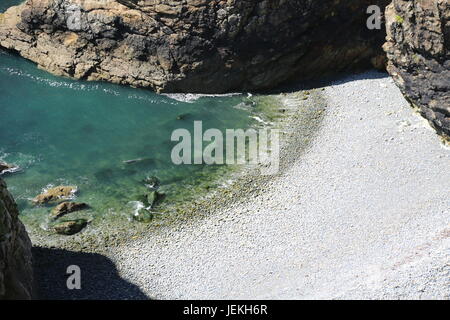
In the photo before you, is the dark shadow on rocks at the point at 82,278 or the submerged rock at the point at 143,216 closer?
the dark shadow on rocks at the point at 82,278

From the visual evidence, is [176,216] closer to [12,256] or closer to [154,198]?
[154,198]

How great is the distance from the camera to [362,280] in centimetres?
2559

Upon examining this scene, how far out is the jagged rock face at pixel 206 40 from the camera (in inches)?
1686

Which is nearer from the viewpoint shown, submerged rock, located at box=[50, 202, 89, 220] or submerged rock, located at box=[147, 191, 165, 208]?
submerged rock, located at box=[50, 202, 89, 220]

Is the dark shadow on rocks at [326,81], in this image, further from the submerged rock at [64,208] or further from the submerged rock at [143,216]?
the submerged rock at [64,208]

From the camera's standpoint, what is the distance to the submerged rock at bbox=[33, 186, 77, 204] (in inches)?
1361

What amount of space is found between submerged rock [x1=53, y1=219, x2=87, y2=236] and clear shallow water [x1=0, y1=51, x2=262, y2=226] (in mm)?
1642

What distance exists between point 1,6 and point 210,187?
3504 cm

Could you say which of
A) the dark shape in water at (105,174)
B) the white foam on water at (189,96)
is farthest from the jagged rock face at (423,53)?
the dark shape in water at (105,174)

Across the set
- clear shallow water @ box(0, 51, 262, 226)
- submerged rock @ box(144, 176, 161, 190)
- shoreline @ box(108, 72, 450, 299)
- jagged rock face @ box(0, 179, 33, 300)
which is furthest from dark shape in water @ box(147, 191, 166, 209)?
jagged rock face @ box(0, 179, 33, 300)

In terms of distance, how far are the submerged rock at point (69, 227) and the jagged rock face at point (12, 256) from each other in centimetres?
436

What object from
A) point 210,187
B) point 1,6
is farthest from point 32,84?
point 210,187

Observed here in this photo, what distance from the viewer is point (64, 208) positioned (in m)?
33.7

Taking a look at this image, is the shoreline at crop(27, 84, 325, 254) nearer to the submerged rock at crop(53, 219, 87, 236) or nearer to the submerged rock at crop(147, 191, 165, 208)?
the submerged rock at crop(53, 219, 87, 236)
